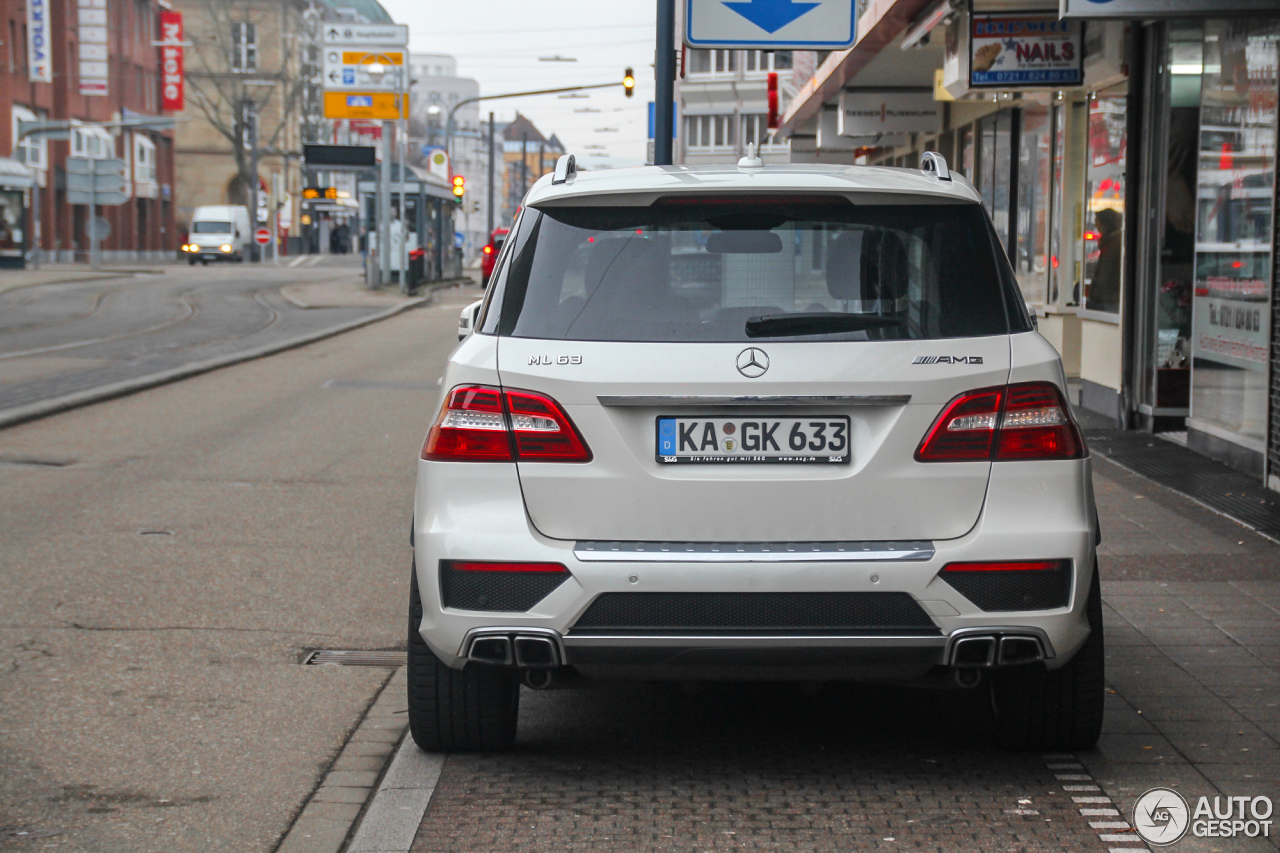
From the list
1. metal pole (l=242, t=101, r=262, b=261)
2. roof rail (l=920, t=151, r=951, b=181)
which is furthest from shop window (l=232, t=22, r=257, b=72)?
roof rail (l=920, t=151, r=951, b=181)

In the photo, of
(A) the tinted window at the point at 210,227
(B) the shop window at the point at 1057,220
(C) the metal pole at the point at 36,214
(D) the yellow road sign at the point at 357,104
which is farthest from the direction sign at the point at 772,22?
(A) the tinted window at the point at 210,227

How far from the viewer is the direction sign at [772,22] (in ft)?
35.2

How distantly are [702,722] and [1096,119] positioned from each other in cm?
1074

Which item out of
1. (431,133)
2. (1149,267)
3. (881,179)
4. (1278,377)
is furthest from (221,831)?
(431,133)

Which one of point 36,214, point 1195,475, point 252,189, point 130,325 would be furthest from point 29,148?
point 1195,475

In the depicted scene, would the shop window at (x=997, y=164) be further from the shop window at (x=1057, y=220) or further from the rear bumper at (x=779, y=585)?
the rear bumper at (x=779, y=585)

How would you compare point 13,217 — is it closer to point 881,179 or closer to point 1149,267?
point 1149,267

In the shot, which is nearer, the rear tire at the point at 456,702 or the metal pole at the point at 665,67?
the rear tire at the point at 456,702

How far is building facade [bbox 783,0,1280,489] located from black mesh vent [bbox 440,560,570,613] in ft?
21.6

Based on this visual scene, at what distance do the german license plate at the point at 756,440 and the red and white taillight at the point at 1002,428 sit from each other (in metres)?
0.21

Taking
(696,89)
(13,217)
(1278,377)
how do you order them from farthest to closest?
(696,89)
(13,217)
(1278,377)

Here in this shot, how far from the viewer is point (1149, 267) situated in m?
12.5

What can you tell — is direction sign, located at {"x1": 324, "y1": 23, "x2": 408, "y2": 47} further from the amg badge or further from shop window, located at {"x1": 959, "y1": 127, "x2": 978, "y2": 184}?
the amg badge

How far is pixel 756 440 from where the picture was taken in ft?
13.3
